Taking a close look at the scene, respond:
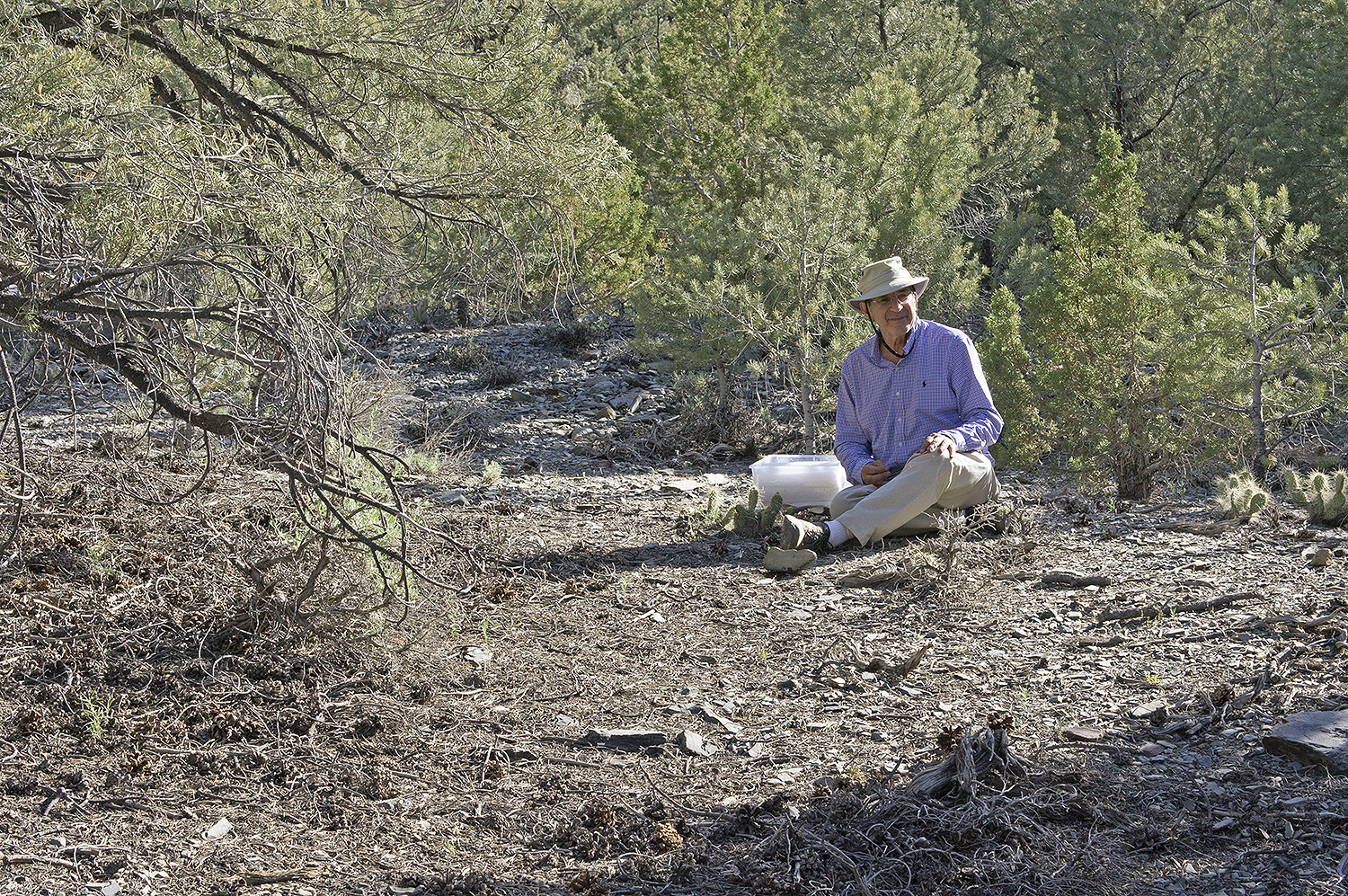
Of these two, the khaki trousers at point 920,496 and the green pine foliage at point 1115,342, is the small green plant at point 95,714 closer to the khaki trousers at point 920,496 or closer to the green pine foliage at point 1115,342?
the khaki trousers at point 920,496

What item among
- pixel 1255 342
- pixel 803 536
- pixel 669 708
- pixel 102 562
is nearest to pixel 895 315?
pixel 803 536

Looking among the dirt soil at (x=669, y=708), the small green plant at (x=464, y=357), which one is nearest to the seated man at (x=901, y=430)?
the dirt soil at (x=669, y=708)

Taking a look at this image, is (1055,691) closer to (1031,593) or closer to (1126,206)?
(1031,593)

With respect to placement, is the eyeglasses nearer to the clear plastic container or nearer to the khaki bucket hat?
the khaki bucket hat

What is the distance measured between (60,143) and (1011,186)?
1250 centimetres

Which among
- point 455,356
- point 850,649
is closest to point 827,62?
point 455,356

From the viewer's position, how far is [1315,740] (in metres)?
2.80

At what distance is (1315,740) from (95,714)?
3.36m

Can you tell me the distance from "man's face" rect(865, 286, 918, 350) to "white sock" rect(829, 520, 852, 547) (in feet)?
3.07

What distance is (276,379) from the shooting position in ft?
10.7

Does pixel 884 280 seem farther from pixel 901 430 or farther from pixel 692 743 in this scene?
pixel 692 743

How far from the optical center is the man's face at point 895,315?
219 inches

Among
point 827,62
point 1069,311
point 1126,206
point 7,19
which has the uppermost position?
point 827,62

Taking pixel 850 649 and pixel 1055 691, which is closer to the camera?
pixel 1055 691
